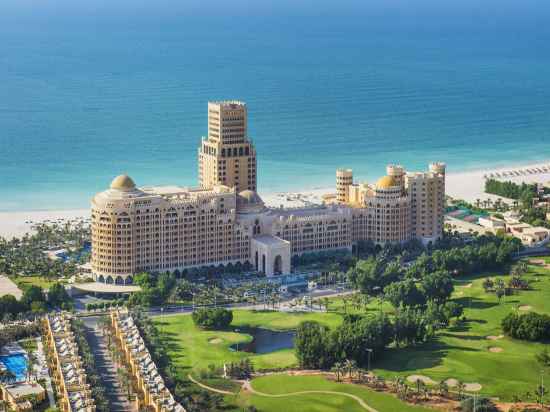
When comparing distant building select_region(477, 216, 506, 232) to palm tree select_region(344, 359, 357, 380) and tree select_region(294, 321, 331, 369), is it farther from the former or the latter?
palm tree select_region(344, 359, 357, 380)

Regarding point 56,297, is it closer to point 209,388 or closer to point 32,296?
point 32,296

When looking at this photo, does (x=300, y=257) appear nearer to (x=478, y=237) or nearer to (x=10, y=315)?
(x=478, y=237)

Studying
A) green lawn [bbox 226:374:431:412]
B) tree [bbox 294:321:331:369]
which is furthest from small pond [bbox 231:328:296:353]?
green lawn [bbox 226:374:431:412]

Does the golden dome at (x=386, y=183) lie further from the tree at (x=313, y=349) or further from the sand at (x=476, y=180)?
the tree at (x=313, y=349)

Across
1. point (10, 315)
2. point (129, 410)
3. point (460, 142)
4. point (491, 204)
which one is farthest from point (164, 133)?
point (129, 410)

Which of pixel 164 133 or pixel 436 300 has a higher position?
pixel 164 133

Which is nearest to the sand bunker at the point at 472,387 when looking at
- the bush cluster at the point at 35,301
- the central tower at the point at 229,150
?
the bush cluster at the point at 35,301

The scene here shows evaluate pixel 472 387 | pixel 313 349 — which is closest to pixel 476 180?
pixel 313 349
